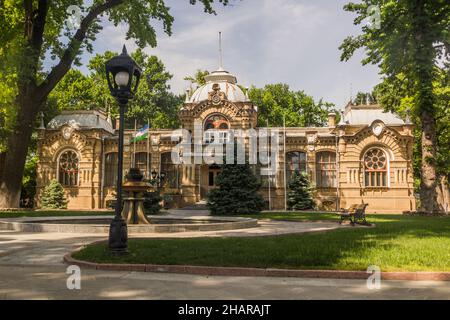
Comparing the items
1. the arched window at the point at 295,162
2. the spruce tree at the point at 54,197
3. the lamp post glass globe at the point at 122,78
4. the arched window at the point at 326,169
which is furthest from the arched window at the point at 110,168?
the lamp post glass globe at the point at 122,78

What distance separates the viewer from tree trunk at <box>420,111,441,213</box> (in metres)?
22.3

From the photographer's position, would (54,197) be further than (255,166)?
No

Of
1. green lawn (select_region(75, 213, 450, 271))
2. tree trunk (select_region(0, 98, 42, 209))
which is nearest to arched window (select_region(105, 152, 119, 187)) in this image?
tree trunk (select_region(0, 98, 42, 209))

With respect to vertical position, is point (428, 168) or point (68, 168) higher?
point (68, 168)

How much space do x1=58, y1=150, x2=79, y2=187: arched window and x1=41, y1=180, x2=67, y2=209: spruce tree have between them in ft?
7.42

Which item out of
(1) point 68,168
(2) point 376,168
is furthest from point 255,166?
(1) point 68,168

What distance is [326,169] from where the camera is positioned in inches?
1400

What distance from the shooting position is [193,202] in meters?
34.9

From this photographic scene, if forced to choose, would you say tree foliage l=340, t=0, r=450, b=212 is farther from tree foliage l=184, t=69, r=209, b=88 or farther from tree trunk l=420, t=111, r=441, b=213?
tree foliage l=184, t=69, r=209, b=88

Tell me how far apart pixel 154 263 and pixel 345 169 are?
29.6 meters

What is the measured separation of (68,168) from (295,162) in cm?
2138

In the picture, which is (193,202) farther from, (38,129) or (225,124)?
(38,129)

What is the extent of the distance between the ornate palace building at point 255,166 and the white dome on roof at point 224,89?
0.41 m

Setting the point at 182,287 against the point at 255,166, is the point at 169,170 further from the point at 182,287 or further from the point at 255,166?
the point at 182,287
